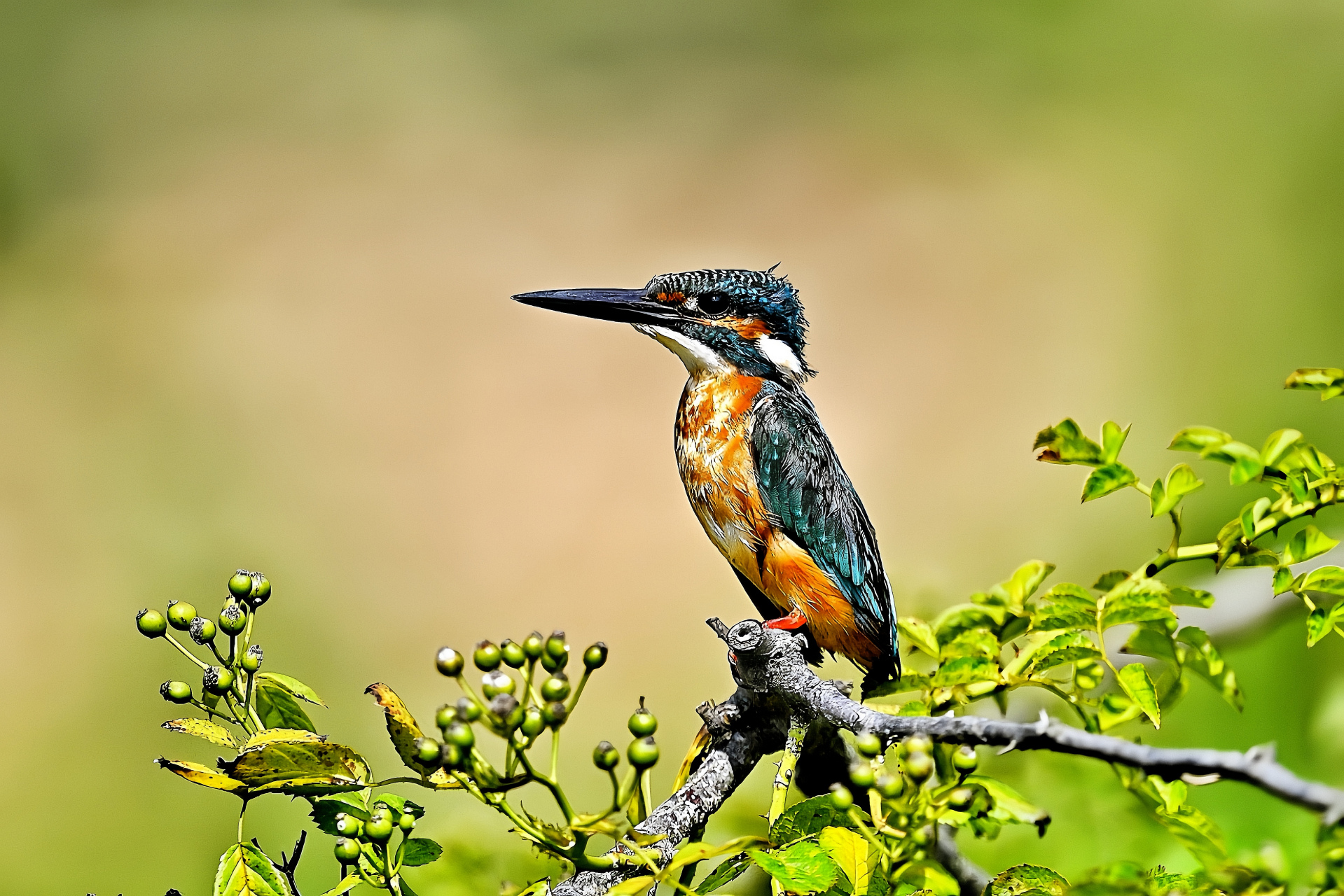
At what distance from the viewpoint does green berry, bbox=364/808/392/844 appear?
912mm

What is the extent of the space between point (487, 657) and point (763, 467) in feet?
3.83

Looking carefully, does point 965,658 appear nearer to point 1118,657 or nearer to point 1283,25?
point 1118,657

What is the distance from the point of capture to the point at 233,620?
3.33 feet

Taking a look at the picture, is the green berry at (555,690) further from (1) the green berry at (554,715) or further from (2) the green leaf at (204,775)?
(2) the green leaf at (204,775)

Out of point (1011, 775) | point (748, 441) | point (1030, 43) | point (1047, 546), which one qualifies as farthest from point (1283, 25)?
point (1011, 775)

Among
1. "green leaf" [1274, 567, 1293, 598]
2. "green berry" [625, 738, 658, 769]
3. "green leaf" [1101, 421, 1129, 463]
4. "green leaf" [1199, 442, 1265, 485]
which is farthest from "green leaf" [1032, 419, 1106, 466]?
"green berry" [625, 738, 658, 769]

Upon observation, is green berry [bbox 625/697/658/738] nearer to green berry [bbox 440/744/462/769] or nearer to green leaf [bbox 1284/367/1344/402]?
green berry [bbox 440/744/462/769]

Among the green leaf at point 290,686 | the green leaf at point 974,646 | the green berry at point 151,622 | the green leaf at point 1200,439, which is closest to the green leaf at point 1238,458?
the green leaf at point 1200,439

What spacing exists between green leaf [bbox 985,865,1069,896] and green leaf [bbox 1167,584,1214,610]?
1.34ft

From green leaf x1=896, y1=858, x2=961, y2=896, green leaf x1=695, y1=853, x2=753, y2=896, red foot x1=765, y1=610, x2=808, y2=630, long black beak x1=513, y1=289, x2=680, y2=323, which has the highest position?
long black beak x1=513, y1=289, x2=680, y2=323

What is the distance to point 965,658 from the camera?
1.18 metres

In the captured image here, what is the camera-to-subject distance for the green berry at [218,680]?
→ 100cm

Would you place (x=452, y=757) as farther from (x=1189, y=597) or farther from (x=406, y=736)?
(x=1189, y=597)

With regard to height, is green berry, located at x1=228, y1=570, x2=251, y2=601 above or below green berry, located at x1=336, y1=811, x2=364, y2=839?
above
